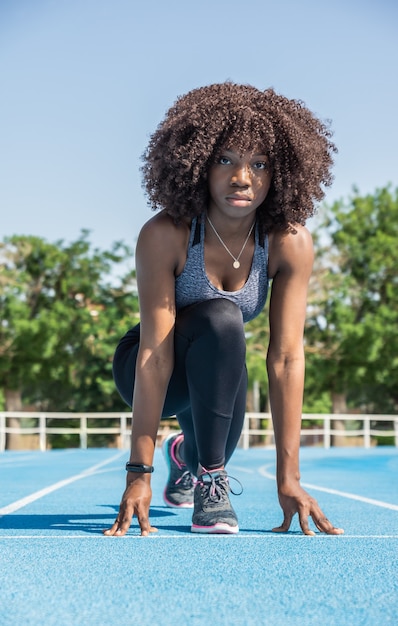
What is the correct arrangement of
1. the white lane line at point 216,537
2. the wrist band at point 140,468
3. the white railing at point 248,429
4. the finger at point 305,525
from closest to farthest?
the white lane line at point 216,537, the finger at point 305,525, the wrist band at point 140,468, the white railing at point 248,429

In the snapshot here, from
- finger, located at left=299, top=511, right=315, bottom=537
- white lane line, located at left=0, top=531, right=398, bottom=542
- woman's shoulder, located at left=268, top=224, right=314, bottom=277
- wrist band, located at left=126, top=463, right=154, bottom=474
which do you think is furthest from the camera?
woman's shoulder, located at left=268, top=224, right=314, bottom=277

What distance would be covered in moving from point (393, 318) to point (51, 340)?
14.5 m

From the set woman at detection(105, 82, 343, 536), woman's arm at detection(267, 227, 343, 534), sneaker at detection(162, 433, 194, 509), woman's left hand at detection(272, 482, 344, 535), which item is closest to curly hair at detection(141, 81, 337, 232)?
woman at detection(105, 82, 343, 536)

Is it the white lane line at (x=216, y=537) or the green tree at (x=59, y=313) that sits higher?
the green tree at (x=59, y=313)

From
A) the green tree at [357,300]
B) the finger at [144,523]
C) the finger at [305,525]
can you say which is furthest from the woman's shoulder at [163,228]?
the green tree at [357,300]

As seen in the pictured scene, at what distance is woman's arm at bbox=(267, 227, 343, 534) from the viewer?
356 centimetres

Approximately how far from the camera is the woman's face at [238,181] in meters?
3.51

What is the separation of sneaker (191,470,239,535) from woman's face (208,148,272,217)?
107 centimetres

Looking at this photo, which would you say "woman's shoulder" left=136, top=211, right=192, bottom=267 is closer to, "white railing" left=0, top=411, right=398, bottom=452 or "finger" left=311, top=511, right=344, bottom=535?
"finger" left=311, top=511, right=344, bottom=535

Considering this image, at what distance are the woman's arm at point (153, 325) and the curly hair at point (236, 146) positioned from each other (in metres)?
0.13

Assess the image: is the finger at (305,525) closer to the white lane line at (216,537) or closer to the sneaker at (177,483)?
the white lane line at (216,537)

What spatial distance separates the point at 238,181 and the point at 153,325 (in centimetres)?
67

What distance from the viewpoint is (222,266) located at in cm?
373

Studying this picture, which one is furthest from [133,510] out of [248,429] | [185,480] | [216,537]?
[248,429]
